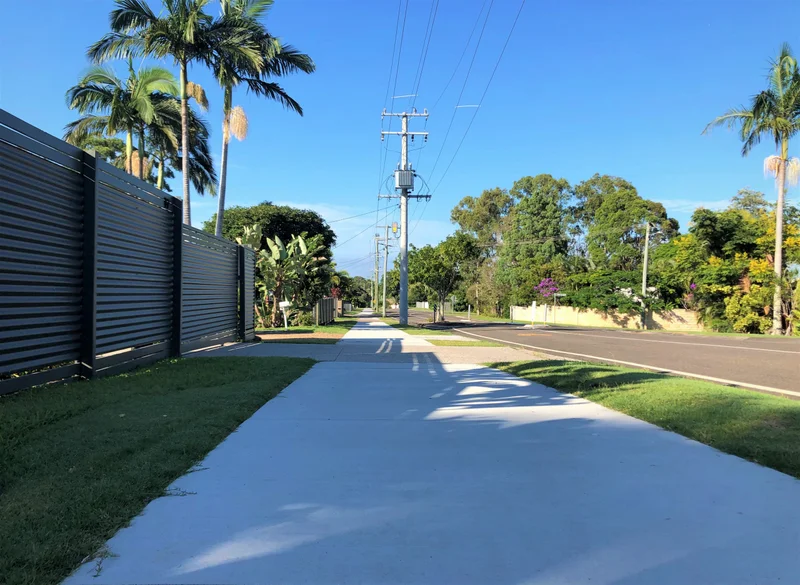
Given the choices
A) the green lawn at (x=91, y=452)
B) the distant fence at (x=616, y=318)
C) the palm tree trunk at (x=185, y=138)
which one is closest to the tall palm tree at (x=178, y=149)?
the palm tree trunk at (x=185, y=138)

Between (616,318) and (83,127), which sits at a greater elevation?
(83,127)

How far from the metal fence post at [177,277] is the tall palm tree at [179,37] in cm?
550

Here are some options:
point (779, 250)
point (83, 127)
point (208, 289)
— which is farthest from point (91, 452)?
point (779, 250)

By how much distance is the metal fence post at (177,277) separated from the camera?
12.0 metres

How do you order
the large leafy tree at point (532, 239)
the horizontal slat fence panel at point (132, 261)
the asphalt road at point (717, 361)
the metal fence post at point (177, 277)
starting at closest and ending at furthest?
the horizontal slat fence panel at point (132, 261), the asphalt road at point (717, 361), the metal fence post at point (177, 277), the large leafy tree at point (532, 239)

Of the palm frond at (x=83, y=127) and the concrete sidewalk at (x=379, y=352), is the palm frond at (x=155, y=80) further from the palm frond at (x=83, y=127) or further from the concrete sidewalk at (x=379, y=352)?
the concrete sidewalk at (x=379, y=352)

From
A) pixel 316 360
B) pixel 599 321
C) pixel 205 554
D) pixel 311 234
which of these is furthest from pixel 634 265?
pixel 205 554

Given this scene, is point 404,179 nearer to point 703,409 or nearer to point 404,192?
point 404,192

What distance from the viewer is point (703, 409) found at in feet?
23.1

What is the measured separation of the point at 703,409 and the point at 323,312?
27.4m

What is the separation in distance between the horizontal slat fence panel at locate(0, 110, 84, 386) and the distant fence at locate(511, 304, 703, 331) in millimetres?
31995

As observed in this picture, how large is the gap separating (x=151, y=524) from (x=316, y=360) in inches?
365

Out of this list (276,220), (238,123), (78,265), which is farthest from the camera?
(276,220)

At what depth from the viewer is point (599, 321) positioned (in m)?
45.0
